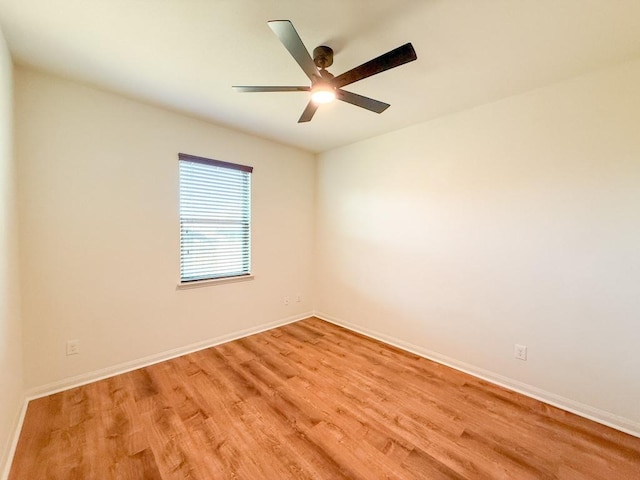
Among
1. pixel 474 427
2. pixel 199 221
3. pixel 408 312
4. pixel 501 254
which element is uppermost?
pixel 199 221

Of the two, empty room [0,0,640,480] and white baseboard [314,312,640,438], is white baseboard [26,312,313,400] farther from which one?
white baseboard [314,312,640,438]

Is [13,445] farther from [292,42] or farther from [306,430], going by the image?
[292,42]

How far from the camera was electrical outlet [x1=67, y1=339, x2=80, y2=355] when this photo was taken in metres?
2.23

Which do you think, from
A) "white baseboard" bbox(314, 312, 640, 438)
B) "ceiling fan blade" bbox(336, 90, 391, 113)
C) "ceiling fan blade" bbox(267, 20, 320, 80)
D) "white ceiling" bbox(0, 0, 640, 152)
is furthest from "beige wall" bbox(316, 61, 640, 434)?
Answer: "ceiling fan blade" bbox(267, 20, 320, 80)

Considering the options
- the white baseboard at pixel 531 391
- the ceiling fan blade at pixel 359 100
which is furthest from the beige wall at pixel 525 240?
the ceiling fan blade at pixel 359 100

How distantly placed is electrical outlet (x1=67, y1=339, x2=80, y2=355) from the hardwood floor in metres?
0.30

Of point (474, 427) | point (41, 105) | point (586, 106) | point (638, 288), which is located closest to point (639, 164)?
point (586, 106)

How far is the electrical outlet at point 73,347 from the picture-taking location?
7.33ft

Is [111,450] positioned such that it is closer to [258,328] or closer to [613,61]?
[258,328]

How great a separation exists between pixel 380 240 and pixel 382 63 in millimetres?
2172

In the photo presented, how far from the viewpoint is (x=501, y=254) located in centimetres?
241

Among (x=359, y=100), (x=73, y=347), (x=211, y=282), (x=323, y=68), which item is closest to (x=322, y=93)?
(x=323, y=68)

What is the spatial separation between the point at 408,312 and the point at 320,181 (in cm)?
225

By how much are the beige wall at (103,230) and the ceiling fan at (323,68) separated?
55.8 inches
